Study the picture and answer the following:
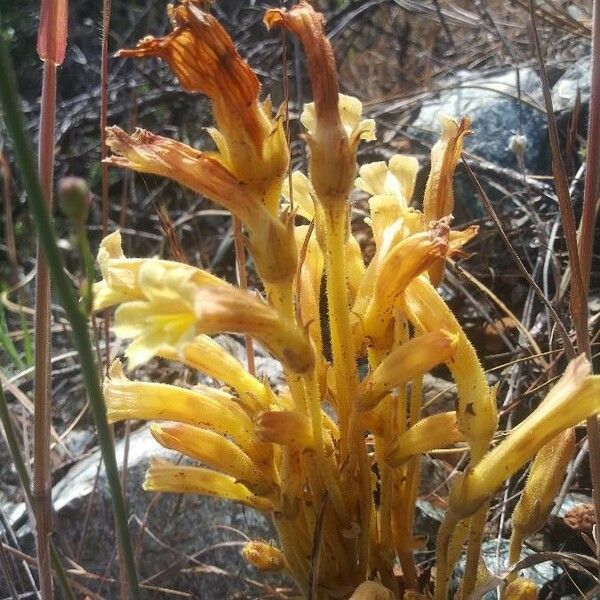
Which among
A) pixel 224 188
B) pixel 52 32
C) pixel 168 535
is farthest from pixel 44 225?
pixel 168 535

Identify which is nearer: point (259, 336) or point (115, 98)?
point (259, 336)

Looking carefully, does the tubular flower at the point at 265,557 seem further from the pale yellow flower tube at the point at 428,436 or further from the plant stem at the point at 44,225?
the plant stem at the point at 44,225

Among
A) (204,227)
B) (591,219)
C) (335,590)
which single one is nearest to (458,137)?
(591,219)

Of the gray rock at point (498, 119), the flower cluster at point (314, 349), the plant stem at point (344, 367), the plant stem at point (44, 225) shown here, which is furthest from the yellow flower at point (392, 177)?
the gray rock at point (498, 119)

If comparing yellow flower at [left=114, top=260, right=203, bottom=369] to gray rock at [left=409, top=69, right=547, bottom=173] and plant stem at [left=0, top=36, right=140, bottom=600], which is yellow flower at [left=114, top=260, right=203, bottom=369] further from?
gray rock at [left=409, top=69, right=547, bottom=173]

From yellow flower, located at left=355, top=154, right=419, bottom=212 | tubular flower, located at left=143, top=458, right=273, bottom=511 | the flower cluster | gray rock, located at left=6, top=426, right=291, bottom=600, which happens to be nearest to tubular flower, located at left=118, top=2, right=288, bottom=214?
the flower cluster

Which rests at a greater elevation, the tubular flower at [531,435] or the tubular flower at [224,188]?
the tubular flower at [224,188]

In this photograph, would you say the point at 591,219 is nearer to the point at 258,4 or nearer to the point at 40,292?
the point at 40,292
